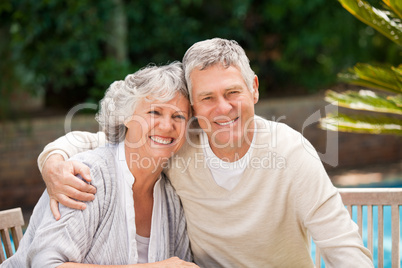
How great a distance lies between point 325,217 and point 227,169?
0.47m

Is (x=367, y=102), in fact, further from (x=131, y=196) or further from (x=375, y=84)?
(x=131, y=196)

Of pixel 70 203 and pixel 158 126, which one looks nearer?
pixel 70 203

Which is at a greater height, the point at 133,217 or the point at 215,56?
the point at 215,56

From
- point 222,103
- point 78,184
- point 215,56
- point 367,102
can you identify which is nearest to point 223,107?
point 222,103

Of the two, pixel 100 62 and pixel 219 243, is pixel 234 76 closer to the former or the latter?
pixel 219 243

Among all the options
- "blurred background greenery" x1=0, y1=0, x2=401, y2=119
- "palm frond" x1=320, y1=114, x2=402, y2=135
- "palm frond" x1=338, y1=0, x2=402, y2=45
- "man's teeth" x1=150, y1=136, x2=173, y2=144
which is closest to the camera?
"man's teeth" x1=150, y1=136, x2=173, y2=144

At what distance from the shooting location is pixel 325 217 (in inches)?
75.9

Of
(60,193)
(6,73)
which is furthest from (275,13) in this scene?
(60,193)

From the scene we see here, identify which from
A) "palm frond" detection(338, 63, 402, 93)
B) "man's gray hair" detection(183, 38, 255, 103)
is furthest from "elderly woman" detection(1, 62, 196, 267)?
"palm frond" detection(338, 63, 402, 93)

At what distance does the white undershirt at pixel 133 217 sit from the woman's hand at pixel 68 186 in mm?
164

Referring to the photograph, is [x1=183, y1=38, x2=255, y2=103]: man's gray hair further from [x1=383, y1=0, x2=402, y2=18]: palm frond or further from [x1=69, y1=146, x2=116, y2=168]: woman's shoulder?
[x1=383, y1=0, x2=402, y2=18]: palm frond

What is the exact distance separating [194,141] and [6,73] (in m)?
4.47

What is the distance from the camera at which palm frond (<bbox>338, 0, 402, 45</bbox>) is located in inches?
114

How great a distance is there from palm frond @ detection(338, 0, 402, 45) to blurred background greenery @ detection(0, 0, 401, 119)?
3.98 m
